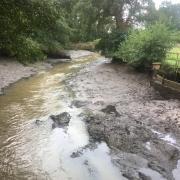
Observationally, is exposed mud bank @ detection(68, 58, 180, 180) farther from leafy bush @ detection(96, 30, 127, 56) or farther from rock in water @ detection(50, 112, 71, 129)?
leafy bush @ detection(96, 30, 127, 56)

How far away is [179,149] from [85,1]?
2953 cm

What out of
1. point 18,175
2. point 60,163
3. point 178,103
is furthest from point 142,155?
point 178,103

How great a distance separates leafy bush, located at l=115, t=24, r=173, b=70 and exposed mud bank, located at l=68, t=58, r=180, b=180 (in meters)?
2.64

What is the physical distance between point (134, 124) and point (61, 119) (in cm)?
328

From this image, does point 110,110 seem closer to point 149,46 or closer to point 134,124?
point 134,124

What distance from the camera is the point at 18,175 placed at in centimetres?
927

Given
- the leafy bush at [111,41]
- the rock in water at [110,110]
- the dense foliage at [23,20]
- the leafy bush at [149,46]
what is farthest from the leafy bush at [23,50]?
the leafy bush at [111,41]

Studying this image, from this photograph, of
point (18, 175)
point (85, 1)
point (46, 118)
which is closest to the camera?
point (18, 175)

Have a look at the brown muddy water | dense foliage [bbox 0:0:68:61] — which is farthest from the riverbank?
dense foliage [bbox 0:0:68:61]

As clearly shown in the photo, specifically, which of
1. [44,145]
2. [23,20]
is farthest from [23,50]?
[44,145]

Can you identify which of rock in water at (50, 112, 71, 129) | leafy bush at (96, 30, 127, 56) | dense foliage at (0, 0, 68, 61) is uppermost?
dense foliage at (0, 0, 68, 61)

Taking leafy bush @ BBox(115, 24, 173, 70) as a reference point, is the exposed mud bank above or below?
below

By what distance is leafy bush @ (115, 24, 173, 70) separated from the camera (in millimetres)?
24125

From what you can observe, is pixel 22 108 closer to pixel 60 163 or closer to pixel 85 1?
pixel 60 163
